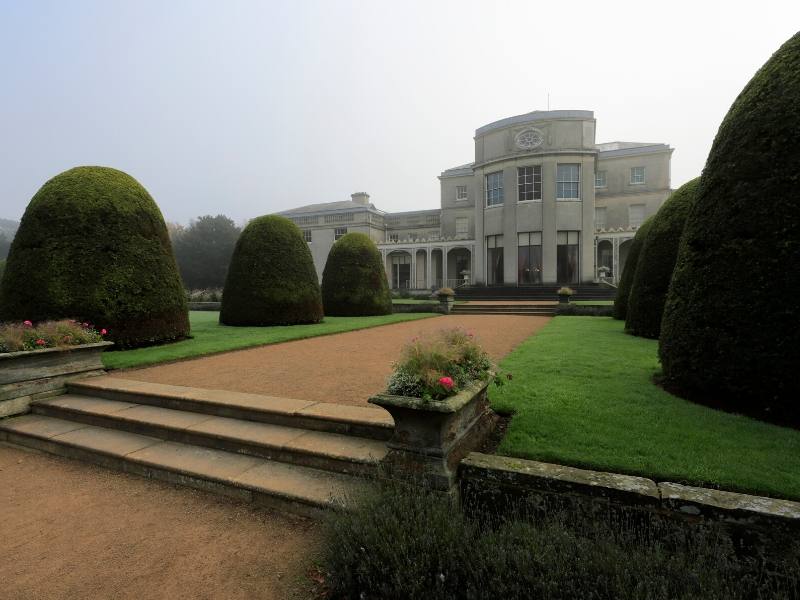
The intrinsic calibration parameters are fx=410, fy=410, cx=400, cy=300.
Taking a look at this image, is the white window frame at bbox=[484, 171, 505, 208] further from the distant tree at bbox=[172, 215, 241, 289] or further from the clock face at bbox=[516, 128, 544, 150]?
the distant tree at bbox=[172, 215, 241, 289]

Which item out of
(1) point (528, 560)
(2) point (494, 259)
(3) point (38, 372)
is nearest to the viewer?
(1) point (528, 560)

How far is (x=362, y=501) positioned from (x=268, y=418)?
2.18 m

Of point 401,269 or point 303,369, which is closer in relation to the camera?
point 303,369

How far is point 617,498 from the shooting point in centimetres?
271

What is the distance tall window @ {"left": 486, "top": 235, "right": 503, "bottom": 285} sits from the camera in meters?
31.0

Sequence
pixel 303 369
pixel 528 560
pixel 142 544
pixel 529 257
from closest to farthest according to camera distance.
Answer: pixel 528 560 → pixel 142 544 → pixel 303 369 → pixel 529 257

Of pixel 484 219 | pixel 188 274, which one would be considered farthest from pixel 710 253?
pixel 188 274

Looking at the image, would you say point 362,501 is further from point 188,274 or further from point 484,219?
point 188,274

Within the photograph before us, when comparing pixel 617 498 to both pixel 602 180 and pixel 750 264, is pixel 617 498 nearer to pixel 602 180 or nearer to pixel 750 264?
pixel 750 264

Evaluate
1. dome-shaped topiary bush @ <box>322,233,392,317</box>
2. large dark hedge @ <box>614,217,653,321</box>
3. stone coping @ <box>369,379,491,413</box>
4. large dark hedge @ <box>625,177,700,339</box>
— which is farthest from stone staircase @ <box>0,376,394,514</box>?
dome-shaped topiary bush @ <box>322,233,392,317</box>

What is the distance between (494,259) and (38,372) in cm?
2871

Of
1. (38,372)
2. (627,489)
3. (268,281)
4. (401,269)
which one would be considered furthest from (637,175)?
(38,372)

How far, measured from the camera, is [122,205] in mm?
9102

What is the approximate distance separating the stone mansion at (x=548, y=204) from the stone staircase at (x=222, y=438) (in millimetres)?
27336
